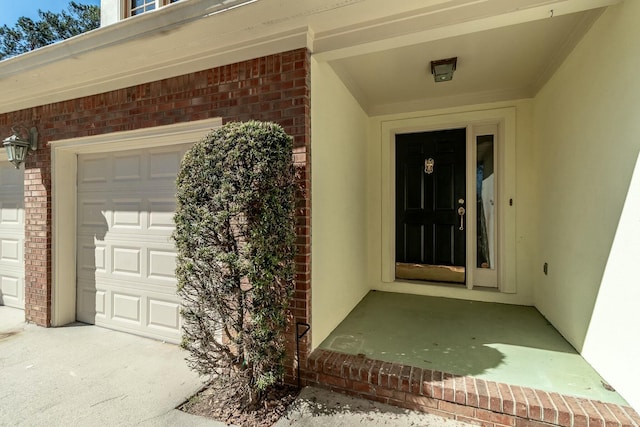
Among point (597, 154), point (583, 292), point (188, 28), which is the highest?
point (188, 28)

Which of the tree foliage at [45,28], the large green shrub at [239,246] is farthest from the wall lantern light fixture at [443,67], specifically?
the tree foliage at [45,28]

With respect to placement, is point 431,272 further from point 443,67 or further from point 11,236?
point 11,236

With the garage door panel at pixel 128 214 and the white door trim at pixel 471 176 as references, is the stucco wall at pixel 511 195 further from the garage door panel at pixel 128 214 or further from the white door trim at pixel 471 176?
the garage door panel at pixel 128 214

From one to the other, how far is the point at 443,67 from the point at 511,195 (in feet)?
6.06

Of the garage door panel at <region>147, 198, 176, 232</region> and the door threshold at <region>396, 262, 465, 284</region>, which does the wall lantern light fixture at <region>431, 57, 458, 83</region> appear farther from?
the garage door panel at <region>147, 198, 176, 232</region>

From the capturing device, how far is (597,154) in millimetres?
2135

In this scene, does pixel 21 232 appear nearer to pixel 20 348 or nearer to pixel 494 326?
pixel 20 348

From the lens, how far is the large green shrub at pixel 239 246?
188 centimetres

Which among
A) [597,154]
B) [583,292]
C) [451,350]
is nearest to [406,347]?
[451,350]

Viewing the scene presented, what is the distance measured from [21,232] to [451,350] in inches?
217

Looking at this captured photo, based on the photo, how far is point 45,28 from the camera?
13617 millimetres

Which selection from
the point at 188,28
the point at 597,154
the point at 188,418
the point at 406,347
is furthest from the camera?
the point at 406,347

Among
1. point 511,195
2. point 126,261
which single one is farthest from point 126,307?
point 511,195

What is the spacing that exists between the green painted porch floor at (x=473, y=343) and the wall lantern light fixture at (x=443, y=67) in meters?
2.53
